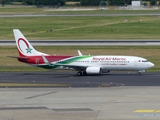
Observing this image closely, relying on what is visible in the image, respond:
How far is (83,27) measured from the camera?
120 m

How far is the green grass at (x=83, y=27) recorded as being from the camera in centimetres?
10360

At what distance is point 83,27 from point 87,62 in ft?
201

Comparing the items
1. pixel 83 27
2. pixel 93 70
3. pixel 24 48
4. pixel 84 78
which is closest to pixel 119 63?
pixel 93 70

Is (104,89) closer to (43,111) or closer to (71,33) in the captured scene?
(43,111)

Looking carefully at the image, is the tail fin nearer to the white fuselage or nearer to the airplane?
the airplane

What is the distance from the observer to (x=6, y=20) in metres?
145

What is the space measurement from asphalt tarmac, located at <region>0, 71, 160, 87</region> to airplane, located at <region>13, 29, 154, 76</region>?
1.00 m

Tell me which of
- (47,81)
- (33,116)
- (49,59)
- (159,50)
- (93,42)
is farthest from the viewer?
(93,42)

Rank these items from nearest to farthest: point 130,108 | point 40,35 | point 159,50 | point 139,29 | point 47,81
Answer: point 130,108 < point 47,81 < point 159,50 < point 40,35 < point 139,29

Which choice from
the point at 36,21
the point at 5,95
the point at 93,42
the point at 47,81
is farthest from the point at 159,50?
the point at 36,21

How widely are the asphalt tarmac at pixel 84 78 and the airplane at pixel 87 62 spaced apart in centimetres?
100

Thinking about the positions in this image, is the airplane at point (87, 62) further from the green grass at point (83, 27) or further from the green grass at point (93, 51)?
the green grass at point (83, 27)

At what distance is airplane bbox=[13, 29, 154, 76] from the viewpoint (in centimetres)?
5884

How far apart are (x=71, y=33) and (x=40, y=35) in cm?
807
